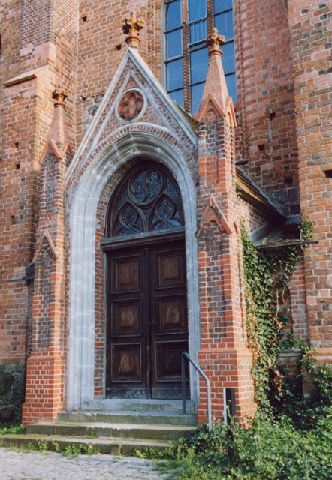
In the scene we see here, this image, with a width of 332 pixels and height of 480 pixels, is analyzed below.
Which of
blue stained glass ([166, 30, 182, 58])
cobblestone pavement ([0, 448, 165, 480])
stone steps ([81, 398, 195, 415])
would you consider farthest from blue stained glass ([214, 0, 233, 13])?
cobblestone pavement ([0, 448, 165, 480])

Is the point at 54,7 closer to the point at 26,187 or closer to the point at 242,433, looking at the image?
the point at 26,187

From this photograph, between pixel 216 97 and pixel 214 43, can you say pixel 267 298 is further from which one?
pixel 214 43

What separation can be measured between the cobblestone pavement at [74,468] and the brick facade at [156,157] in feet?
4.70

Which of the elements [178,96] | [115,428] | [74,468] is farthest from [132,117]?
[74,468]

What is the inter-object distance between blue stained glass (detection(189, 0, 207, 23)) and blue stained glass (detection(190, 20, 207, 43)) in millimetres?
174

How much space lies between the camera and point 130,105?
10.2 m

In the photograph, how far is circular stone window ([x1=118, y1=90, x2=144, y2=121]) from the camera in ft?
33.0

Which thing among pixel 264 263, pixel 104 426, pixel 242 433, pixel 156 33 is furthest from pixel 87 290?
pixel 156 33

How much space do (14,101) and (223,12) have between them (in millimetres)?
5492

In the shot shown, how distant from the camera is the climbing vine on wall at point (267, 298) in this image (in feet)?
28.6

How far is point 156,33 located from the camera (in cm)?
1398

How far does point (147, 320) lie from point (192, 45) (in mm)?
7279

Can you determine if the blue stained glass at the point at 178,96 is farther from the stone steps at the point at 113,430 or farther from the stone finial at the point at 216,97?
the stone steps at the point at 113,430

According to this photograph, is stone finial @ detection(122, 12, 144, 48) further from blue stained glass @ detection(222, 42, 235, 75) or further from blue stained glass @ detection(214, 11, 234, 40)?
blue stained glass @ detection(214, 11, 234, 40)
